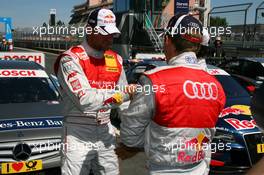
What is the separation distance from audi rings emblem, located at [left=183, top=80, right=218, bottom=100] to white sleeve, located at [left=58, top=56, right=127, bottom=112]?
733 mm

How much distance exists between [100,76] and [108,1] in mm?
67420

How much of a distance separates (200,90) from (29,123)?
2971 millimetres

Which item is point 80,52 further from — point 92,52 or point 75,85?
point 75,85

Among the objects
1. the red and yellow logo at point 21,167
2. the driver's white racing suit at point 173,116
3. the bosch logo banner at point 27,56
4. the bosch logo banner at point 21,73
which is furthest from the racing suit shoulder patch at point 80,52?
the bosch logo banner at point 27,56

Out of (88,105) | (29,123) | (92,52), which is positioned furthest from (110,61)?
(29,123)

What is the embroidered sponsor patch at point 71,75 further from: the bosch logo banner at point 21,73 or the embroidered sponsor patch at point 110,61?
the bosch logo banner at point 21,73

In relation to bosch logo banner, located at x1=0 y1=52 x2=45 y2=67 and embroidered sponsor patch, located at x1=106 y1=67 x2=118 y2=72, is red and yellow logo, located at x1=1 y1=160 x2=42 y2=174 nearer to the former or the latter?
embroidered sponsor patch, located at x1=106 y1=67 x2=118 y2=72

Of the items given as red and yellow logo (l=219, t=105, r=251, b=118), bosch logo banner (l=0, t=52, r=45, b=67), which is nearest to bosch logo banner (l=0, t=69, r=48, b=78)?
bosch logo banner (l=0, t=52, r=45, b=67)

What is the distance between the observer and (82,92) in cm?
280

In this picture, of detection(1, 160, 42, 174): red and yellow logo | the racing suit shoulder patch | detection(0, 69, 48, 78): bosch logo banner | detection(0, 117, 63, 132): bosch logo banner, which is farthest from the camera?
detection(0, 69, 48, 78): bosch logo banner

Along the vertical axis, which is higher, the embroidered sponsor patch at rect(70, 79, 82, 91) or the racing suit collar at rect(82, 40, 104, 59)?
the racing suit collar at rect(82, 40, 104, 59)

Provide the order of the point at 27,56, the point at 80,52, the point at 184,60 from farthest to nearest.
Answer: the point at 27,56 → the point at 80,52 → the point at 184,60

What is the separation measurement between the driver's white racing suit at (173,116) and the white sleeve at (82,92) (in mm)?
552

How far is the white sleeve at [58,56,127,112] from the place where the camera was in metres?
2.79
